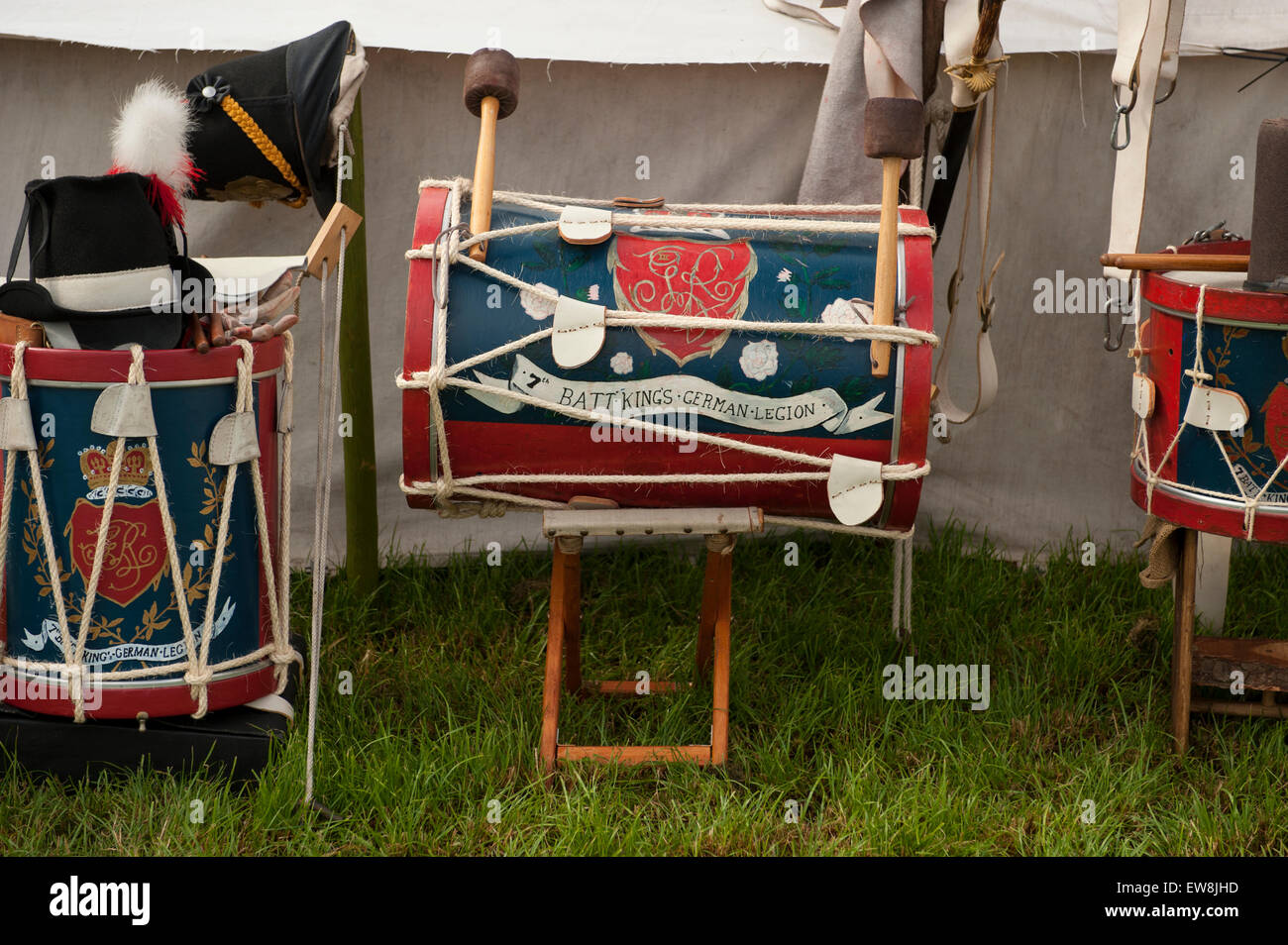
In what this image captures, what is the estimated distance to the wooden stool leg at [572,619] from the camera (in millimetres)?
2340

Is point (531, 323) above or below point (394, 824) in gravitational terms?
above

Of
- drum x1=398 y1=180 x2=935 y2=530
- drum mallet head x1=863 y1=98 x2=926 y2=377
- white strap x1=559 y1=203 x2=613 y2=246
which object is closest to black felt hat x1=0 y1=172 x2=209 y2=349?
drum x1=398 y1=180 x2=935 y2=530

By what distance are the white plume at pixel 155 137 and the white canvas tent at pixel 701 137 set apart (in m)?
0.62

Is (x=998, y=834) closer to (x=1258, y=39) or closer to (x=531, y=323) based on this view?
(x=531, y=323)

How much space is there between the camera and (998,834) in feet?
7.22

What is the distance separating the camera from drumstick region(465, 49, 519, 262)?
214 cm

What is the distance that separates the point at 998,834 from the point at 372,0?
213 cm

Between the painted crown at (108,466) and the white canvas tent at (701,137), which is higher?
the white canvas tent at (701,137)

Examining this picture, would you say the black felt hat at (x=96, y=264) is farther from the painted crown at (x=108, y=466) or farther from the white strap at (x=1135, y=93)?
the white strap at (x=1135, y=93)

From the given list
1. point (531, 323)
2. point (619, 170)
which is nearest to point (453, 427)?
point (531, 323)

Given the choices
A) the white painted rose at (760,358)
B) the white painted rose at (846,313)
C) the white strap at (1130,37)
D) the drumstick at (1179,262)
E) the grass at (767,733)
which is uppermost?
the white strap at (1130,37)

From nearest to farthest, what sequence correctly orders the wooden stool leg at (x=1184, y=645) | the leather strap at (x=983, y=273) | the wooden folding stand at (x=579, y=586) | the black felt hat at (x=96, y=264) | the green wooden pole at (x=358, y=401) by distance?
the black felt hat at (x=96, y=264) → the wooden folding stand at (x=579, y=586) → the wooden stool leg at (x=1184, y=645) → the leather strap at (x=983, y=273) → the green wooden pole at (x=358, y=401)

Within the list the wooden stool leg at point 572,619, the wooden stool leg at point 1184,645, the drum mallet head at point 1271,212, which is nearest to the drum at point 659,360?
the wooden stool leg at point 572,619

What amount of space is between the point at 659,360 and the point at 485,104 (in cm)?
54
